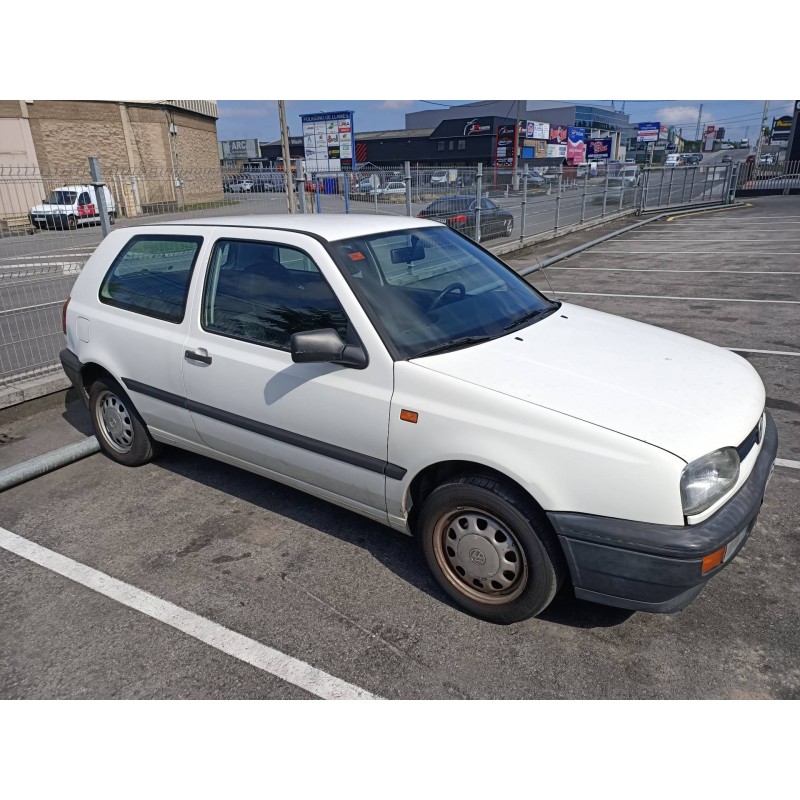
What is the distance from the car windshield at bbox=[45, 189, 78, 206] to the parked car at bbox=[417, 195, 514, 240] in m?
6.69

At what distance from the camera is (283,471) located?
3.47 metres

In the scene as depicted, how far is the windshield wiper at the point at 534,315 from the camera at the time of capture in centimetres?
336

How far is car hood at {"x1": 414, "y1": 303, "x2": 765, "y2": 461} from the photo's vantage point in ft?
8.15

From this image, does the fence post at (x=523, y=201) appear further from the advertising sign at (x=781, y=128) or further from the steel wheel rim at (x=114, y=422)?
the advertising sign at (x=781, y=128)

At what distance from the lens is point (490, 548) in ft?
9.05

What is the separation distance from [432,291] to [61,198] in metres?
5.07

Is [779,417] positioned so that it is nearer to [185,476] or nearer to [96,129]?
[185,476]

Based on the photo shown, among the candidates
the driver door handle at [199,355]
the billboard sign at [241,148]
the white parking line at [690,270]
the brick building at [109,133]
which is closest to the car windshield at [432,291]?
the driver door handle at [199,355]

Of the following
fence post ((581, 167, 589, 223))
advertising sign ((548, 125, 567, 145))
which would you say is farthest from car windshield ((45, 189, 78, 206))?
advertising sign ((548, 125, 567, 145))

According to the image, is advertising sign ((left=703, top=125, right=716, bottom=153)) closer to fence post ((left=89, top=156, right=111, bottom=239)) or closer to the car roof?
fence post ((left=89, top=156, right=111, bottom=239))

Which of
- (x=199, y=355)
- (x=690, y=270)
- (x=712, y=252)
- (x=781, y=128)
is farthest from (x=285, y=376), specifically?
(x=781, y=128)

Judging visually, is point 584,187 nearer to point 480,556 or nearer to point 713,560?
point 480,556

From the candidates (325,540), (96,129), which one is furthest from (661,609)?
(96,129)

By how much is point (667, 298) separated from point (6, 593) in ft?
30.1
